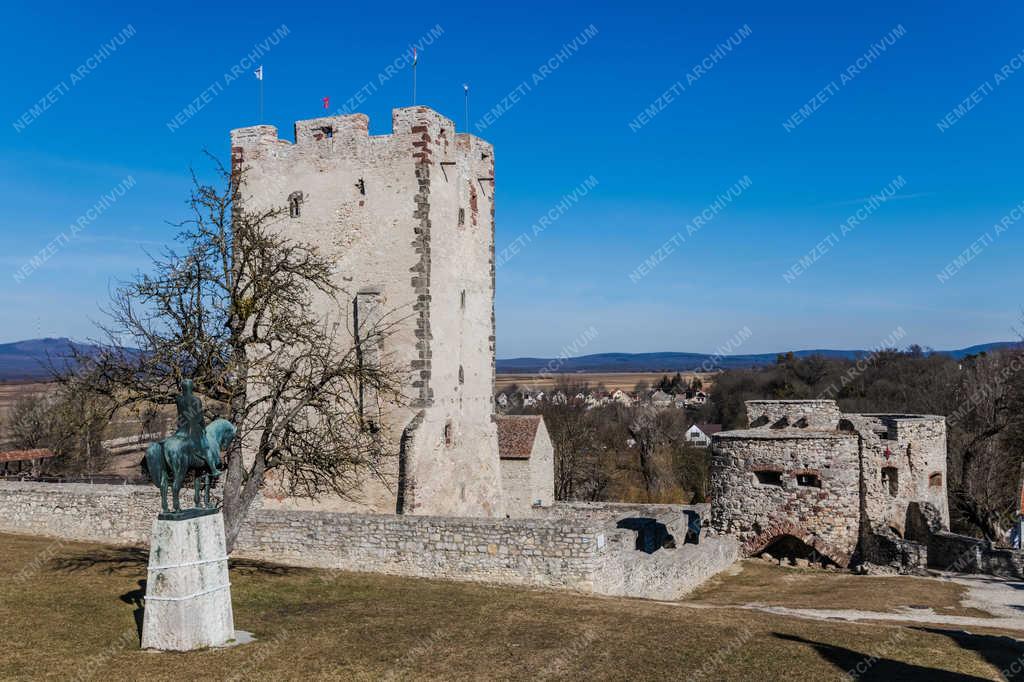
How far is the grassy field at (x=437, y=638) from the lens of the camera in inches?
404

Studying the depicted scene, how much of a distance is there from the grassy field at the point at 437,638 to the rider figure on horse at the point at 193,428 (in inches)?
97.5

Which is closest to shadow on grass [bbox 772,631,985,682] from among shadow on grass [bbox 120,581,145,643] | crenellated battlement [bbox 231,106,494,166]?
shadow on grass [bbox 120,581,145,643]

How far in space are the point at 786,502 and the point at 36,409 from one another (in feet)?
129

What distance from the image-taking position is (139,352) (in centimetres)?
1455

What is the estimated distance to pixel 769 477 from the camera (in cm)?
2247

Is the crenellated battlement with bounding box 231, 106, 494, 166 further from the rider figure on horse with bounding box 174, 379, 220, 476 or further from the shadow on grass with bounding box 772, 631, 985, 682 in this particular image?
the shadow on grass with bounding box 772, 631, 985, 682

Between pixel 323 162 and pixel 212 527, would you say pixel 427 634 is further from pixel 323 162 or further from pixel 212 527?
pixel 323 162

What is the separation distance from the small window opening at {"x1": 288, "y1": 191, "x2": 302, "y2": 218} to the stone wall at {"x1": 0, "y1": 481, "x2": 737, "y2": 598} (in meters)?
7.55

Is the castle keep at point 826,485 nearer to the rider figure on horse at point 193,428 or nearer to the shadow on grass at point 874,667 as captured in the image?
the shadow on grass at point 874,667

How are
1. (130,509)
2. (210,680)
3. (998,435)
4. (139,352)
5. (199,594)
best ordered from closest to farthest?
(210,680) < (199,594) < (139,352) < (130,509) < (998,435)

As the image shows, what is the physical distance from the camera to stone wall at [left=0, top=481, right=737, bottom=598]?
610 inches

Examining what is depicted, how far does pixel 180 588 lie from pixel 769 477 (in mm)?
16520

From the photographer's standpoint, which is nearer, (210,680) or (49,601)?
(210,680)

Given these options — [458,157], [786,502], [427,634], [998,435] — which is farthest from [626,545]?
[998,435]
